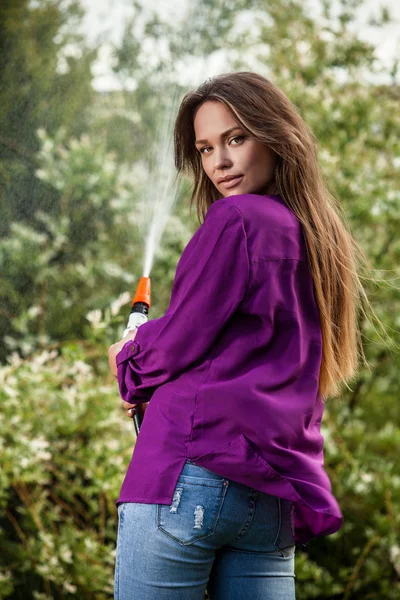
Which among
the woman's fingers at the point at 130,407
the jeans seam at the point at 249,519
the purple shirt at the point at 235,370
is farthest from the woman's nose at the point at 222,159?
the jeans seam at the point at 249,519

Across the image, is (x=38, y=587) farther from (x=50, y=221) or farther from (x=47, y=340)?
(x=50, y=221)

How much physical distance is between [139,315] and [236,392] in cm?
41

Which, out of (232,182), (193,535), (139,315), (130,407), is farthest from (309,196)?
(193,535)

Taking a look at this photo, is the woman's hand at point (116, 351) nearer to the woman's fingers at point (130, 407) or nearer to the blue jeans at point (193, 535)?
the woman's fingers at point (130, 407)

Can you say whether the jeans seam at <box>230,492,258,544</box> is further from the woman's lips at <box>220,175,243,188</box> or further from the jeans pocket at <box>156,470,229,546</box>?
the woman's lips at <box>220,175,243,188</box>

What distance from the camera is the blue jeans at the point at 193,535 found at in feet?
4.08

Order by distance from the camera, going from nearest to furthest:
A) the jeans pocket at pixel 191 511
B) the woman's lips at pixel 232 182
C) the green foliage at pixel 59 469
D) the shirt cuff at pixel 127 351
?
the jeans pocket at pixel 191 511 → the shirt cuff at pixel 127 351 → the woman's lips at pixel 232 182 → the green foliage at pixel 59 469

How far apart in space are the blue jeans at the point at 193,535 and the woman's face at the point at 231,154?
21.9 inches

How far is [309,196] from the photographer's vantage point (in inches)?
57.0

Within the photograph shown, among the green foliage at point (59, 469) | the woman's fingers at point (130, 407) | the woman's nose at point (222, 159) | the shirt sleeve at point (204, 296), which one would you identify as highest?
the woman's nose at point (222, 159)

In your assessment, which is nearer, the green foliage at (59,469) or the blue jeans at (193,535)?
the blue jeans at (193,535)

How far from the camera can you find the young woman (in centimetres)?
125

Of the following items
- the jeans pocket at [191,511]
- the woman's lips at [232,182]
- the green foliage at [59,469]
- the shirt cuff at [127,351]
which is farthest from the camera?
the green foliage at [59,469]

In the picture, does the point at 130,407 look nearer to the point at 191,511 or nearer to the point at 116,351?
the point at 116,351
